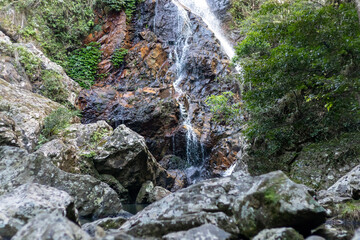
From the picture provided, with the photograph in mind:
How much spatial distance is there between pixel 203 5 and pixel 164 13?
551 centimetres

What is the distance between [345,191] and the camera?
217 inches

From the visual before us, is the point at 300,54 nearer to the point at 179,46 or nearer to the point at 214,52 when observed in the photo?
the point at 214,52

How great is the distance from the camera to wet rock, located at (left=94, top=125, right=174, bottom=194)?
10008 millimetres

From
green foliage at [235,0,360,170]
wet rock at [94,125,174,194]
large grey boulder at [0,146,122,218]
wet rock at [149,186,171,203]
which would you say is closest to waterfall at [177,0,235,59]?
green foliage at [235,0,360,170]

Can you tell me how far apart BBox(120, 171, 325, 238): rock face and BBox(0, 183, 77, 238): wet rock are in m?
1.12

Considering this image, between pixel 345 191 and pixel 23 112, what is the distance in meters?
10.9

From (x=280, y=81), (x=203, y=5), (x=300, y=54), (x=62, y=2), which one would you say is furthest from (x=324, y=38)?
(x=203, y=5)

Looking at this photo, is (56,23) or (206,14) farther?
(206,14)

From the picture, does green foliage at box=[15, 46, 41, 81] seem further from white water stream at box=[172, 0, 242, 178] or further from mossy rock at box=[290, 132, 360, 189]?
mossy rock at box=[290, 132, 360, 189]

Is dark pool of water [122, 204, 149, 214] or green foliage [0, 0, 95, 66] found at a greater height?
green foliage [0, 0, 95, 66]

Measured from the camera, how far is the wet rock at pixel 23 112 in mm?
9063

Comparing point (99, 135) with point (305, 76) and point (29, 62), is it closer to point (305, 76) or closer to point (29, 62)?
point (29, 62)

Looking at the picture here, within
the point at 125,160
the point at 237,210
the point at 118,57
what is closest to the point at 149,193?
the point at 125,160

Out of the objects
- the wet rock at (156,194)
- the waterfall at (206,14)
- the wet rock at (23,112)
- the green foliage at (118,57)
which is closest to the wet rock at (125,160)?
the wet rock at (156,194)
